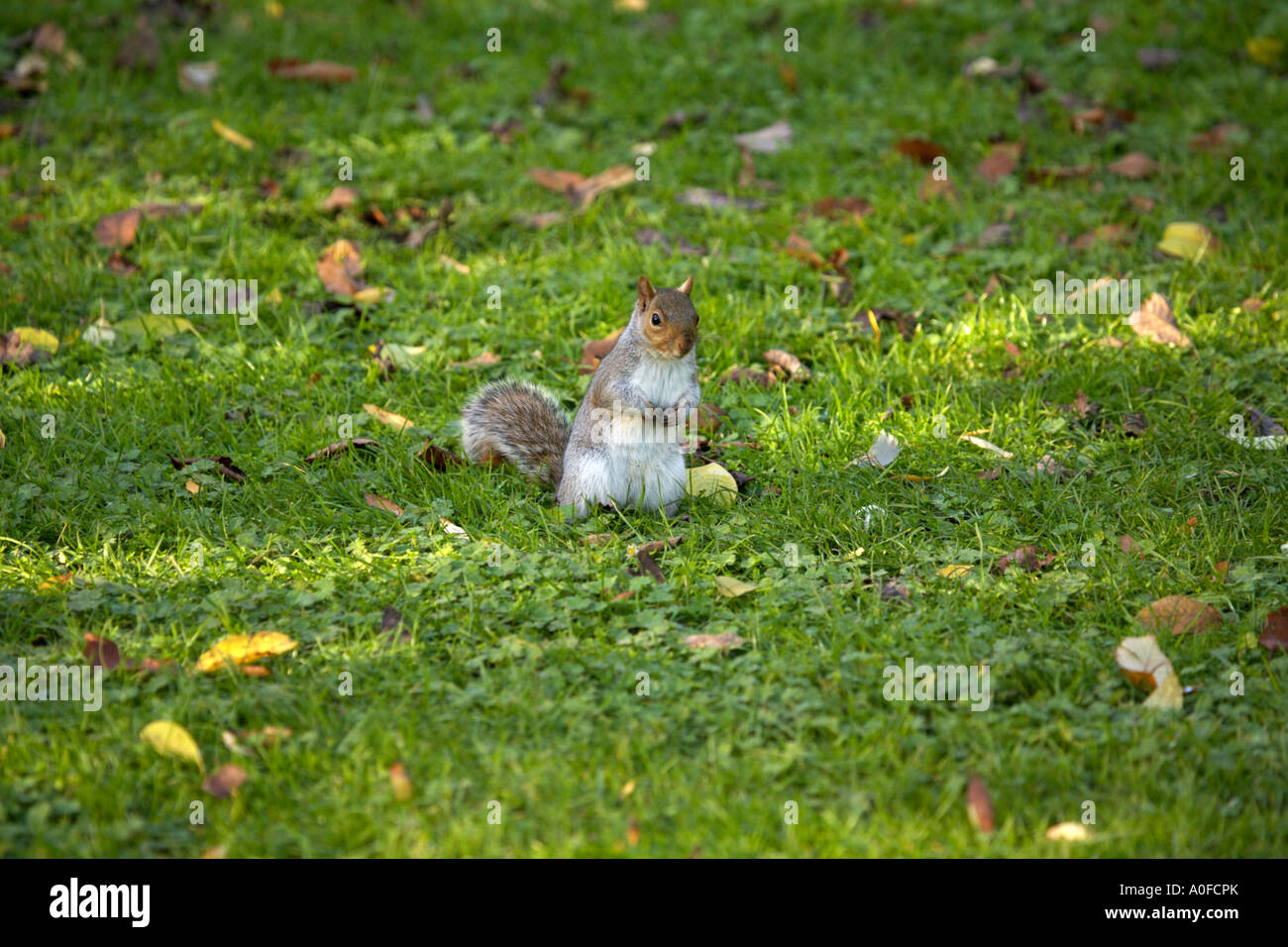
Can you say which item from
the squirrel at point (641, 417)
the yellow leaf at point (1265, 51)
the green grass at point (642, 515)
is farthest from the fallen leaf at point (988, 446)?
the yellow leaf at point (1265, 51)

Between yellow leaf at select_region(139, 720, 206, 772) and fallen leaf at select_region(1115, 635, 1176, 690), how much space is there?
88.6 inches

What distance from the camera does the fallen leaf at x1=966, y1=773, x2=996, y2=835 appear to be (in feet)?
8.64

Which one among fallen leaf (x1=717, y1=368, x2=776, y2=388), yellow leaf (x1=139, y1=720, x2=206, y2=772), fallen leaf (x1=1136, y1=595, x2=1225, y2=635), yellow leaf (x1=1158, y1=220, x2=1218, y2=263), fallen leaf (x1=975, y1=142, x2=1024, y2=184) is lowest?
yellow leaf (x1=139, y1=720, x2=206, y2=772)

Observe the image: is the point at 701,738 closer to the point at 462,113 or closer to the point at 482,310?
the point at 482,310

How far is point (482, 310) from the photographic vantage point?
521cm

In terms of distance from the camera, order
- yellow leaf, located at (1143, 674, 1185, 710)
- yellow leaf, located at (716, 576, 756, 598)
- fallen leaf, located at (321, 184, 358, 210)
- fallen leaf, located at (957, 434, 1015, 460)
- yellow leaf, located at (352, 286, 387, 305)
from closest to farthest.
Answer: yellow leaf, located at (1143, 674, 1185, 710) → yellow leaf, located at (716, 576, 756, 598) → fallen leaf, located at (957, 434, 1015, 460) → yellow leaf, located at (352, 286, 387, 305) → fallen leaf, located at (321, 184, 358, 210)

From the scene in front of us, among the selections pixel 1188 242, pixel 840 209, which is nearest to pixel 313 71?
pixel 840 209

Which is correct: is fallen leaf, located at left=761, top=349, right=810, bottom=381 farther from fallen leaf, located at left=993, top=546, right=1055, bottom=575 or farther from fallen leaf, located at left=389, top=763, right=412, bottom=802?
fallen leaf, located at left=389, top=763, right=412, bottom=802

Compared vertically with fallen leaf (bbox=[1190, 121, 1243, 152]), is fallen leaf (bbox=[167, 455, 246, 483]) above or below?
below

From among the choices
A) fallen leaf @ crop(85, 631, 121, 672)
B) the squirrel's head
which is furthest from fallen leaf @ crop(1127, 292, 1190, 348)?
fallen leaf @ crop(85, 631, 121, 672)

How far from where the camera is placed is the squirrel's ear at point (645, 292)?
3898 millimetres

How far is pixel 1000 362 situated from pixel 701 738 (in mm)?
2467

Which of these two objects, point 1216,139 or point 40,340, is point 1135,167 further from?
point 40,340

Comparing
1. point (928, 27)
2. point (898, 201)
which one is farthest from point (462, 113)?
point (928, 27)
